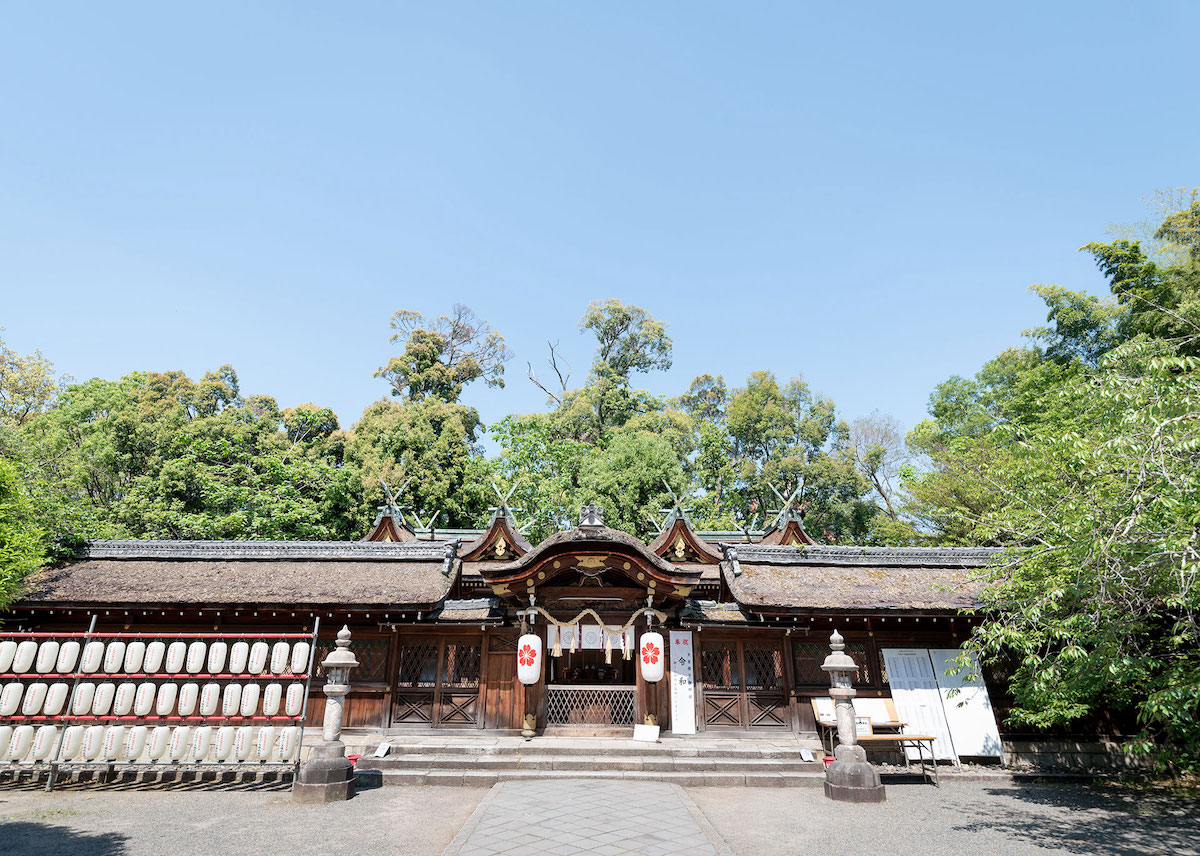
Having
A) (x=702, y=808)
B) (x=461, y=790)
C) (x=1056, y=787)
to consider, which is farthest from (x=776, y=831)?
(x=1056, y=787)

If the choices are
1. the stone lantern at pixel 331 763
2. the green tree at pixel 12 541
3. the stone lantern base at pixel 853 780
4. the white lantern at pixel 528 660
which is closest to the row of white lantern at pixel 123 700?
the stone lantern at pixel 331 763

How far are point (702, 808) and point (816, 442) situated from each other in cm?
2843

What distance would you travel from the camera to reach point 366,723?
13.0 metres

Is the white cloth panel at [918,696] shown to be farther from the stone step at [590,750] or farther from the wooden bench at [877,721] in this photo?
the stone step at [590,750]

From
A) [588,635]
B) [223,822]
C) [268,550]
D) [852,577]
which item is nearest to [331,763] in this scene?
[223,822]

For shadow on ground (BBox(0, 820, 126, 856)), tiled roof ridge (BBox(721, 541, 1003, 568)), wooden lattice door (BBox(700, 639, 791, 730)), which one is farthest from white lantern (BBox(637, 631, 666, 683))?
shadow on ground (BBox(0, 820, 126, 856))

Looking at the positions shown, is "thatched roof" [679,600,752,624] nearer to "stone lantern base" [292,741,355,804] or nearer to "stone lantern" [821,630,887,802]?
"stone lantern" [821,630,887,802]

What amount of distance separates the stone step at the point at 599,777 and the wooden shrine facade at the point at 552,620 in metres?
2.24

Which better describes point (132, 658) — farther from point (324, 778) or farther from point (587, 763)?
point (587, 763)

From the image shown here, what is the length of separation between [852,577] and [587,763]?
7.85 m

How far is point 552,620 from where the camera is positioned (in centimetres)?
1362

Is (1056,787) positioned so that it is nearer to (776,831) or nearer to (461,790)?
(776,831)

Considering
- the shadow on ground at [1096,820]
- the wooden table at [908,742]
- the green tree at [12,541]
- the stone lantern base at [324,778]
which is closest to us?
the shadow on ground at [1096,820]

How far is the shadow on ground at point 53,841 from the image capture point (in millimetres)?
6773
